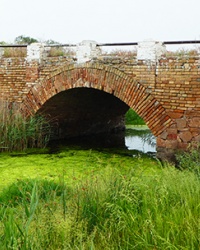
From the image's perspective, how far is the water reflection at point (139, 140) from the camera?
11.3m

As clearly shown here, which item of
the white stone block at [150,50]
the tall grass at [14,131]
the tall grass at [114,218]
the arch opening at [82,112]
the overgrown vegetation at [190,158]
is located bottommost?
the tall grass at [114,218]

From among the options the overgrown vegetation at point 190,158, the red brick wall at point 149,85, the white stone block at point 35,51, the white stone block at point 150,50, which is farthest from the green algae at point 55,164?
the white stone block at point 35,51

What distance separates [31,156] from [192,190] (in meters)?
5.34

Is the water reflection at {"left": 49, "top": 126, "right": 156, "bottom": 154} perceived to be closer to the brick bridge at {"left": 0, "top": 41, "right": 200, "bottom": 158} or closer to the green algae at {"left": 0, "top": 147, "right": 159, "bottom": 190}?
the brick bridge at {"left": 0, "top": 41, "right": 200, "bottom": 158}

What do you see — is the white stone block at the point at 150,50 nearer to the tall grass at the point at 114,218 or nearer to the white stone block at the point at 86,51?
the white stone block at the point at 86,51

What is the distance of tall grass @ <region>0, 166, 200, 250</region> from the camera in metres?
3.35

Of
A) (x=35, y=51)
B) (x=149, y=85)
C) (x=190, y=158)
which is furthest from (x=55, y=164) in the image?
(x=35, y=51)

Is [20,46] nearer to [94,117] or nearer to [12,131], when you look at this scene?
[12,131]

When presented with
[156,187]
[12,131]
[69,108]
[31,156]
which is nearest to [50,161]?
[31,156]

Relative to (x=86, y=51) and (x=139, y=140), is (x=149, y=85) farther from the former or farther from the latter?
(x=139, y=140)

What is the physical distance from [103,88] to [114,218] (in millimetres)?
5205

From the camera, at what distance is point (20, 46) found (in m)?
10.2

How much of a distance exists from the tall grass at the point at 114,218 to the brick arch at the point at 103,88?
359 cm

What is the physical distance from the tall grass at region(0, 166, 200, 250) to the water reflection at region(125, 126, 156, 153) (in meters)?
Answer: 6.50
